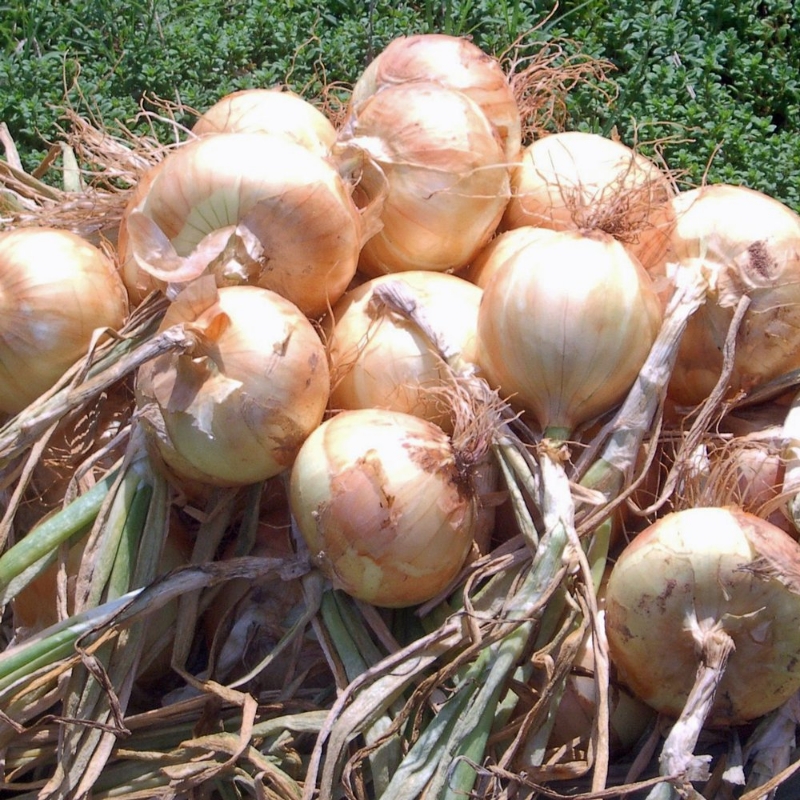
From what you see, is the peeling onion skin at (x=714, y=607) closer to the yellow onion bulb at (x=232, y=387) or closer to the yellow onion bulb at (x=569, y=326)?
the yellow onion bulb at (x=569, y=326)

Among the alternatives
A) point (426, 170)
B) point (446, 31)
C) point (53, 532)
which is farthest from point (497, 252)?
point (446, 31)

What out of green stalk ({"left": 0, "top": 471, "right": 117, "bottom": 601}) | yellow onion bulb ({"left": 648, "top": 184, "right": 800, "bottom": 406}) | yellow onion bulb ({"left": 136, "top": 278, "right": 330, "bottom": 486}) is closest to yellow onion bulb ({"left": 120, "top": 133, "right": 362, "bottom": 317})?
yellow onion bulb ({"left": 136, "top": 278, "right": 330, "bottom": 486})

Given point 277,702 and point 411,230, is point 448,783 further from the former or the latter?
point 411,230

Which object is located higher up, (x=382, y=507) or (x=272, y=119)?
(x=272, y=119)

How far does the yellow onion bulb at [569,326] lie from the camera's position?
126 centimetres

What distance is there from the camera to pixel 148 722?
1267 mm

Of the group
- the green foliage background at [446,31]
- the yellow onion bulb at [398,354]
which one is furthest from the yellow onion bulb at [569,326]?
the green foliage background at [446,31]

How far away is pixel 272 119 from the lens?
1.58 meters

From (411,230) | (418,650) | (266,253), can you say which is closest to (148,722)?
(418,650)

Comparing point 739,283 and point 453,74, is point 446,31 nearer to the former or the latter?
point 453,74

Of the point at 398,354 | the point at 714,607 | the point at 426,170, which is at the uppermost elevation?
the point at 426,170

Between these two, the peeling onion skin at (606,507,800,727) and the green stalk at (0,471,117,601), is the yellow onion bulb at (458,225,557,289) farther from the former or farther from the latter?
the green stalk at (0,471,117,601)

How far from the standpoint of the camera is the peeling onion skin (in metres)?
1.16

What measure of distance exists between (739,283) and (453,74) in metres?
0.57
